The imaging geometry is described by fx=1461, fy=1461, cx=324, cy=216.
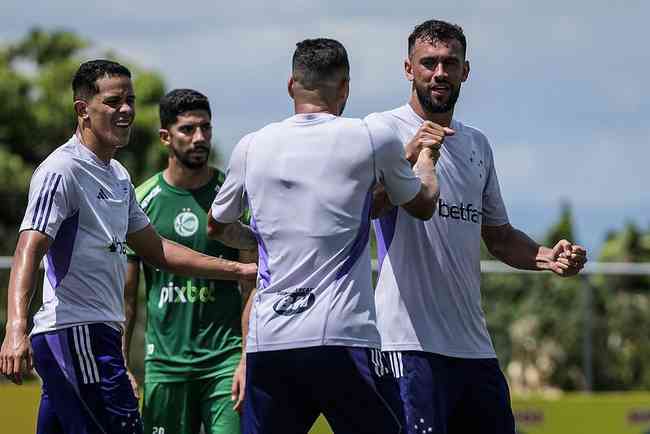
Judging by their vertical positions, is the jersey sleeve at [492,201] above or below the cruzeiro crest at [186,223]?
above

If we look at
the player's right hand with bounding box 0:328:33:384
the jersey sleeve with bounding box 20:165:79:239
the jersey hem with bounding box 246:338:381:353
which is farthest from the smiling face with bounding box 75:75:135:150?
the jersey hem with bounding box 246:338:381:353

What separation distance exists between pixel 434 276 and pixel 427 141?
804 mm

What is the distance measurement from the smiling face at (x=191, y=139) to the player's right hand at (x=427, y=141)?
8.17ft

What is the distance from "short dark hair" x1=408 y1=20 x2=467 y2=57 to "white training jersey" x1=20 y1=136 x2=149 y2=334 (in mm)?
1669

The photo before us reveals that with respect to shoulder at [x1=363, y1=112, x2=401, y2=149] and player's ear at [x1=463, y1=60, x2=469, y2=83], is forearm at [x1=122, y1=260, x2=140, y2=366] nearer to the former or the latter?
player's ear at [x1=463, y1=60, x2=469, y2=83]

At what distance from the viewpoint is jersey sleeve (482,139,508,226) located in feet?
23.9

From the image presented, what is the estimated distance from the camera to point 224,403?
8.34 meters

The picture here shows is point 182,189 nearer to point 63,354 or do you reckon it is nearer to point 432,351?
point 63,354

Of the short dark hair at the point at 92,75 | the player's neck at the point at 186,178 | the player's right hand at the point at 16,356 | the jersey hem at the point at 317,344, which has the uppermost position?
the short dark hair at the point at 92,75

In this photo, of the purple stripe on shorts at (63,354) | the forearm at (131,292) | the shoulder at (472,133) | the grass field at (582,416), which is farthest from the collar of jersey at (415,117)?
the grass field at (582,416)

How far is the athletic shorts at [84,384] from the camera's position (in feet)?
21.4

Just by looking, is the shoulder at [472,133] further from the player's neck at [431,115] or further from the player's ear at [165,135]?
the player's ear at [165,135]

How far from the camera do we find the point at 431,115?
701 centimetres

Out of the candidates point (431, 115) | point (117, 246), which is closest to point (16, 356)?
point (117, 246)
